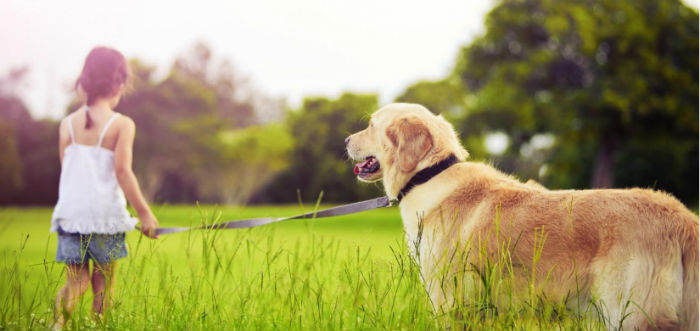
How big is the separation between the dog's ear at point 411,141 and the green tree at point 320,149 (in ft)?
93.3

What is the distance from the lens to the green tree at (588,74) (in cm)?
1911

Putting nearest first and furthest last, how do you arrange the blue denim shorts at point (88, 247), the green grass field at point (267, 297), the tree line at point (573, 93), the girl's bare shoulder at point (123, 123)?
the green grass field at point (267, 297) < the blue denim shorts at point (88, 247) < the girl's bare shoulder at point (123, 123) < the tree line at point (573, 93)

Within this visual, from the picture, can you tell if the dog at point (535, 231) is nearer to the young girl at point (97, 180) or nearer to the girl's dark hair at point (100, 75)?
the young girl at point (97, 180)

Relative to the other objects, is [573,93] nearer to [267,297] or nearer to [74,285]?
[267,297]

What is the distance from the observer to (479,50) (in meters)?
22.2

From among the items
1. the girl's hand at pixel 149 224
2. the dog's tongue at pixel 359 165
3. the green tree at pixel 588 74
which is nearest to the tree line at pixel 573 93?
the green tree at pixel 588 74

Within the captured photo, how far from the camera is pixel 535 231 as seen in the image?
3.26m

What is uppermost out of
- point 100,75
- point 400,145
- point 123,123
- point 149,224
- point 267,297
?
point 100,75

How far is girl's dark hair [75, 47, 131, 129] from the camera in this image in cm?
442

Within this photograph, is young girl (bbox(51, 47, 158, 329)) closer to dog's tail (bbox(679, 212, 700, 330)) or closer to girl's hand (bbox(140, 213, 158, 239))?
girl's hand (bbox(140, 213, 158, 239))

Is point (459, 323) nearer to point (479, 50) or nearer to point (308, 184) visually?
point (479, 50)

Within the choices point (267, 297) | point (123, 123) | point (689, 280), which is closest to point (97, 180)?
point (123, 123)

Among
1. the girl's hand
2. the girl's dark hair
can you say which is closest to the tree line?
the girl's dark hair

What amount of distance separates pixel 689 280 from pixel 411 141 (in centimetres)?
182
